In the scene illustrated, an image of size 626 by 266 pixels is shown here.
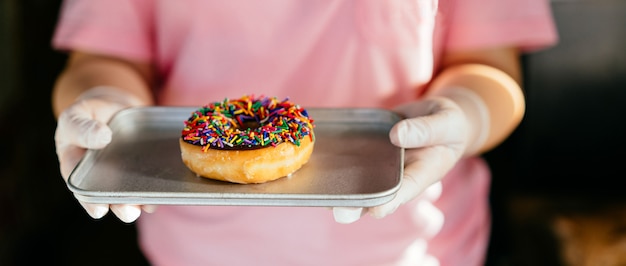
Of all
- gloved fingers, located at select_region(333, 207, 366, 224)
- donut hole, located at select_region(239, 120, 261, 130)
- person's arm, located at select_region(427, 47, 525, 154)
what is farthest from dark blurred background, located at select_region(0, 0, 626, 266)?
gloved fingers, located at select_region(333, 207, 366, 224)

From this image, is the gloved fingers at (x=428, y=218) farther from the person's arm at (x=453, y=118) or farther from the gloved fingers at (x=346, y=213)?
the gloved fingers at (x=346, y=213)

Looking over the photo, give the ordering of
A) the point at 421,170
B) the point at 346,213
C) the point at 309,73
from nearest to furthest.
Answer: the point at 346,213 < the point at 421,170 < the point at 309,73

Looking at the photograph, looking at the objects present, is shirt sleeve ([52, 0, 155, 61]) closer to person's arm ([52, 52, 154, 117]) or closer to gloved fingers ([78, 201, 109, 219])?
person's arm ([52, 52, 154, 117])

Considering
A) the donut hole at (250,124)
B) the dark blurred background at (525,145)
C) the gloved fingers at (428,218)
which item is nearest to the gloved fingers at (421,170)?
the gloved fingers at (428,218)

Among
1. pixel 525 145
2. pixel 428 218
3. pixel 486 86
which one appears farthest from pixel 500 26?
pixel 525 145

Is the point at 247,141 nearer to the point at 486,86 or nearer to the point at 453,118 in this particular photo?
the point at 453,118

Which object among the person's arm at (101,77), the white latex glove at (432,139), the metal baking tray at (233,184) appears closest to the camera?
the metal baking tray at (233,184)
